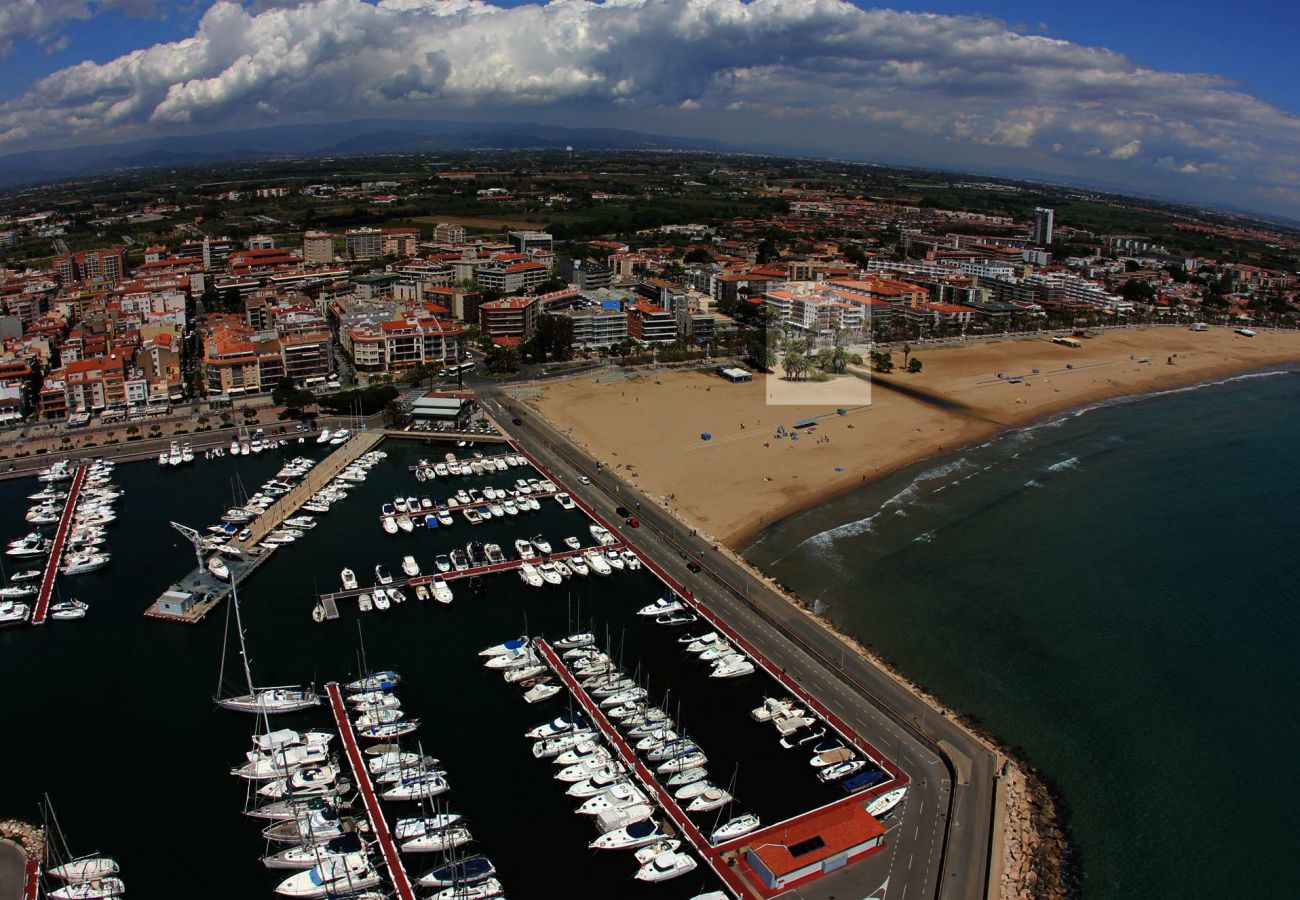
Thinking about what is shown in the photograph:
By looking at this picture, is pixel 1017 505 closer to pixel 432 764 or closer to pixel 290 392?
pixel 432 764

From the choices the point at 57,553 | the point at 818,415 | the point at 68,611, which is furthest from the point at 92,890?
the point at 818,415

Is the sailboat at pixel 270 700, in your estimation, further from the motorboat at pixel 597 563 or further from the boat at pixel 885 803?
the boat at pixel 885 803

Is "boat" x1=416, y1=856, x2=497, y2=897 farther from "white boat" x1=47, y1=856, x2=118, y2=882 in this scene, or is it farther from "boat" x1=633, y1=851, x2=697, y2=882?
"white boat" x1=47, y1=856, x2=118, y2=882

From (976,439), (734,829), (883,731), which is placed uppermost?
(976,439)

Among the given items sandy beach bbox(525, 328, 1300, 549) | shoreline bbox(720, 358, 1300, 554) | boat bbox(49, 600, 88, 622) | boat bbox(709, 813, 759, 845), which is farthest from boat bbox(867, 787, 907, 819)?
boat bbox(49, 600, 88, 622)

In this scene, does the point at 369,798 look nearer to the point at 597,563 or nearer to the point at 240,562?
the point at 597,563

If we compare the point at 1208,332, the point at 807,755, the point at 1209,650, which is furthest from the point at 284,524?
the point at 1208,332

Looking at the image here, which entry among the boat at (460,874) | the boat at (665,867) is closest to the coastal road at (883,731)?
the boat at (665,867)
